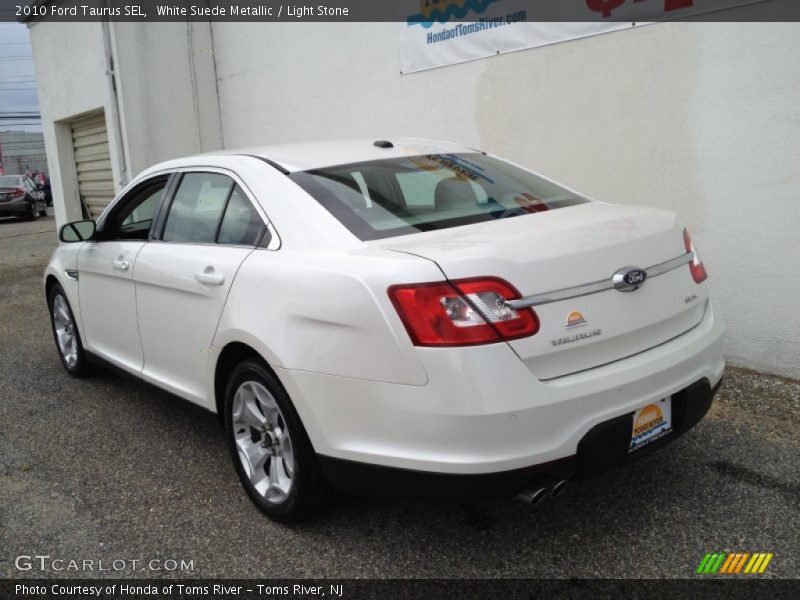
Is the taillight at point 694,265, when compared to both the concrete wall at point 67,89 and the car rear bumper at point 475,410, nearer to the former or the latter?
the car rear bumper at point 475,410

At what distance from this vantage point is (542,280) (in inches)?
93.9

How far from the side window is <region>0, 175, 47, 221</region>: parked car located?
63.3ft

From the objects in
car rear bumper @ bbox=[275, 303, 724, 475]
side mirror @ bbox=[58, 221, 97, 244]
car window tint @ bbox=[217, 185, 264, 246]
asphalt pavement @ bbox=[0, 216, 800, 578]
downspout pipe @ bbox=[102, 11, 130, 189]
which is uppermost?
downspout pipe @ bbox=[102, 11, 130, 189]

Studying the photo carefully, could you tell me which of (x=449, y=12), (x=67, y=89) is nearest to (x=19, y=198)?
(x=67, y=89)

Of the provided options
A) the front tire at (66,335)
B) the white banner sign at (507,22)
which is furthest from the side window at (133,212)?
the white banner sign at (507,22)

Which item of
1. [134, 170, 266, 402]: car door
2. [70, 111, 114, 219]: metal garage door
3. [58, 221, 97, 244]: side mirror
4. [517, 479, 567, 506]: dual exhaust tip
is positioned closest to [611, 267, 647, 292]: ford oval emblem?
[517, 479, 567, 506]: dual exhaust tip

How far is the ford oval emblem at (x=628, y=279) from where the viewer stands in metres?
2.52

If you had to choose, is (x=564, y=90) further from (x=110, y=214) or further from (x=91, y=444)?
(x=91, y=444)

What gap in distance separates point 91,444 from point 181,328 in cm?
113

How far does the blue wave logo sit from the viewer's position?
589cm

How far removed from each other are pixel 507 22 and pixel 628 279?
12.3 ft

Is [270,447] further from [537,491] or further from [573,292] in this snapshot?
[573,292]

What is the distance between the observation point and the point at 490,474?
233 centimetres

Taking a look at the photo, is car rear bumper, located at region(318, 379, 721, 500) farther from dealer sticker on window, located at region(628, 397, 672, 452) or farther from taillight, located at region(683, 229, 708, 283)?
taillight, located at region(683, 229, 708, 283)
